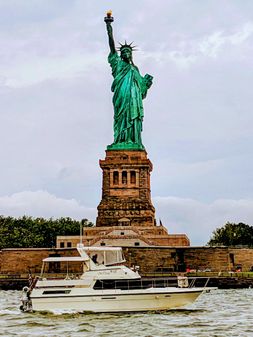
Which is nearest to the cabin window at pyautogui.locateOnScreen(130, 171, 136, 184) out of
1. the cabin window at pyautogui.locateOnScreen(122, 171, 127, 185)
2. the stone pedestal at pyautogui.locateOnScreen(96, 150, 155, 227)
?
the stone pedestal at pyautogui.locateOnScreen(96, 150, 155, 227)

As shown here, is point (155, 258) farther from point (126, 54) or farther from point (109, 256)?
point (109, 256)

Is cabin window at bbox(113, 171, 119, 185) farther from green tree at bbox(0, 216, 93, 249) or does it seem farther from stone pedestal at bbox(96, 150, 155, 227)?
green tree at bbox(0, 216, 93, 249)

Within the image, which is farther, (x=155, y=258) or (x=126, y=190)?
(x=126, y=190)

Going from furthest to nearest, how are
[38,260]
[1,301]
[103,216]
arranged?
[103,216] < [38,260] < [1,301]

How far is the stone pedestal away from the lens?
80750 millimetres

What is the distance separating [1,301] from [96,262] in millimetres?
11574

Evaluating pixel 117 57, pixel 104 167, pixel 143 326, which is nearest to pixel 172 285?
pixel 143 326

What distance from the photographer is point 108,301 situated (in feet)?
123

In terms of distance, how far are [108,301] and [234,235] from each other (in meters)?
74.2

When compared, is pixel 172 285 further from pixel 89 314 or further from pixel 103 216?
pixel 103 216

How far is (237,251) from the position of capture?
78.1m

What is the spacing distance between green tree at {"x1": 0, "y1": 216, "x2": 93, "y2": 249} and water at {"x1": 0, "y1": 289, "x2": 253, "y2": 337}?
5803 cm

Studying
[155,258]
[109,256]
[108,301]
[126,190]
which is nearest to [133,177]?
[126,190]

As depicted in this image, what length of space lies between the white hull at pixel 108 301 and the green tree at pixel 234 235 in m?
71.3
